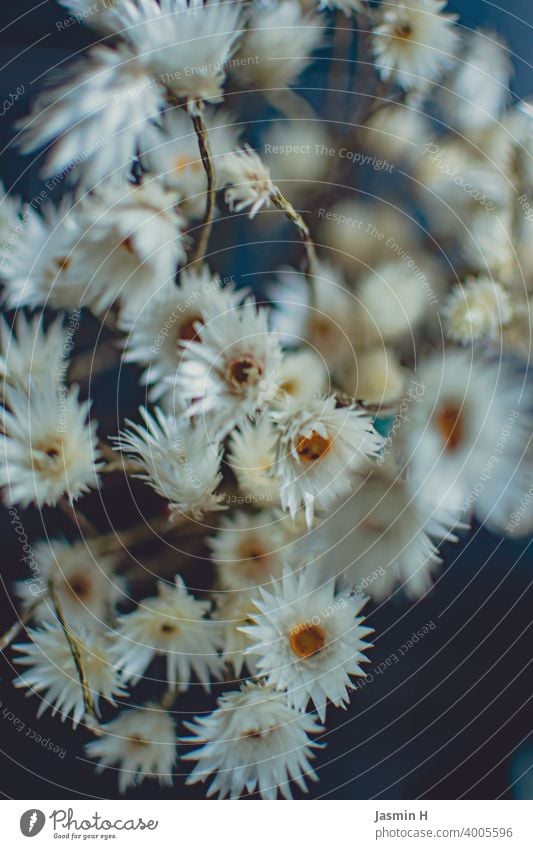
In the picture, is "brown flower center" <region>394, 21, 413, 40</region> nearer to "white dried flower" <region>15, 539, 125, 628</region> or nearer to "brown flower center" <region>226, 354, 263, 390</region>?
"brown flower center" <region>226, 354, 263, 390</region>

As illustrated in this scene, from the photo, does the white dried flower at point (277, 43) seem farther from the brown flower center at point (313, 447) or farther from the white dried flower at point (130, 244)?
the brown flower center at point (313, 447)

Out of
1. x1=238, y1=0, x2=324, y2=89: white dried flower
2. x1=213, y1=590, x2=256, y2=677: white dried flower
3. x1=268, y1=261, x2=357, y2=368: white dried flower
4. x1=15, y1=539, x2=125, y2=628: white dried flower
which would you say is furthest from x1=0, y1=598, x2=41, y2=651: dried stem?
x1=238, y1=0, x2=324, y2=89: white dried flower

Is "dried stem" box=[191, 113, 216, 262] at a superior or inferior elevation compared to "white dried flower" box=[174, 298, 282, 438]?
superior


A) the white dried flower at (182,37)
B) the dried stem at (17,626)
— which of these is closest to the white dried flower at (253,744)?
the dried stem at (17,626)

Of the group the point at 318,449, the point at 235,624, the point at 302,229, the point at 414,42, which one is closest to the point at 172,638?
the point at 235,624

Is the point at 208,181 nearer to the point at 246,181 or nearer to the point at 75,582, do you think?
the point at 246,181

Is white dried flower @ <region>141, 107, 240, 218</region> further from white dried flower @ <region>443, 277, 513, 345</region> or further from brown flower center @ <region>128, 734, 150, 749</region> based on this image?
brown flower center @ <region>128, 734, 150, 749</region>

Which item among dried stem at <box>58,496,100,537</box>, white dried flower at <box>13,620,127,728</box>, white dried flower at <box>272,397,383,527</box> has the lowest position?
white dried flower at <box>13,620,127,728</box>
